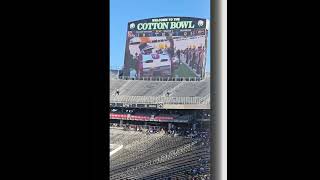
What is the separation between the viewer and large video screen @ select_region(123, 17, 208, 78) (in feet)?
6.87

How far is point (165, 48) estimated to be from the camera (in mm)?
2236

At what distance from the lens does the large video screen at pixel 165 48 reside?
2093 millimetres
